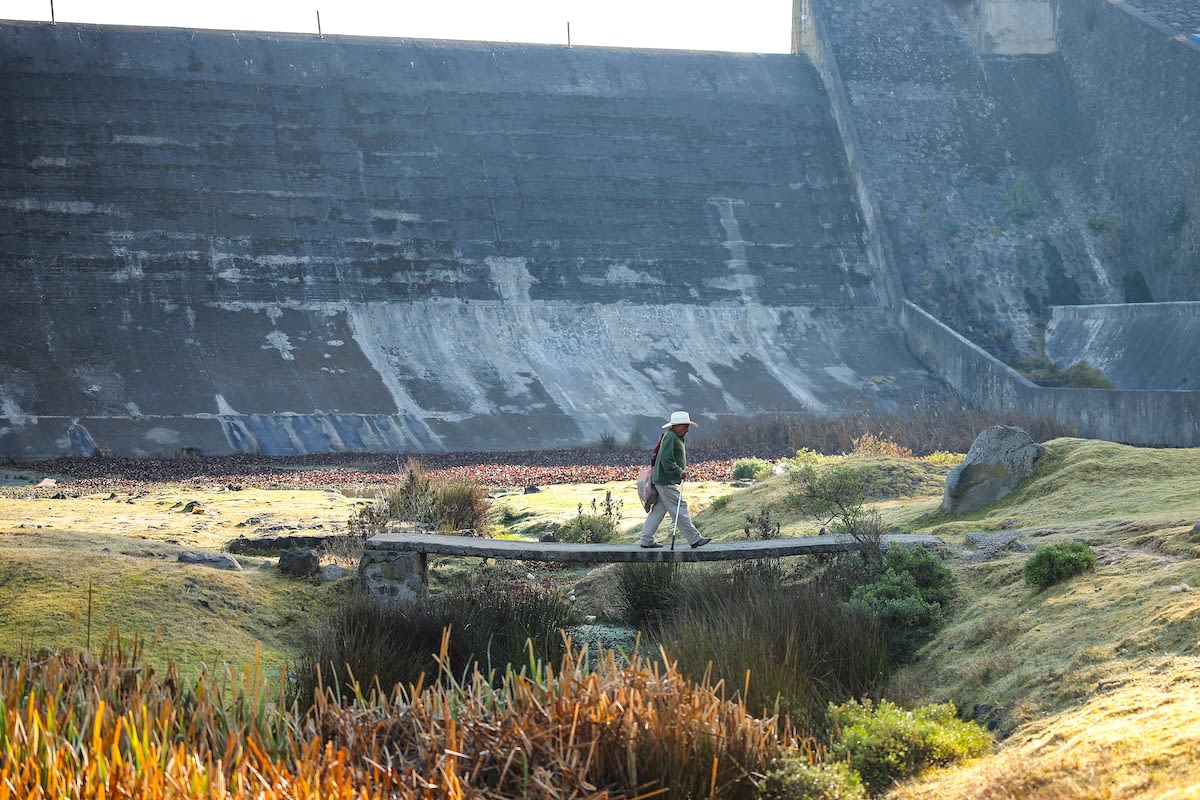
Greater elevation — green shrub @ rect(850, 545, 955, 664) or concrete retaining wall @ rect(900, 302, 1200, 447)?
green shrub @ rect(850, 545, 955, 664)

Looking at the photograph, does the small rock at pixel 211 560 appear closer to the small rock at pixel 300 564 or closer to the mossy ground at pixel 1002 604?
the mossy ground at pixel 1002 604

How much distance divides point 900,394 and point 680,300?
570cm

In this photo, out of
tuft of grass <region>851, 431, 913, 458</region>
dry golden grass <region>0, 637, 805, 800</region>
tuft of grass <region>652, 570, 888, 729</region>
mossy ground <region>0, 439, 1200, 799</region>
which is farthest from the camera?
tuft of grass <region>851, 431, 913, 458</region>

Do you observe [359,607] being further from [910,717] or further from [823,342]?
[823,342]

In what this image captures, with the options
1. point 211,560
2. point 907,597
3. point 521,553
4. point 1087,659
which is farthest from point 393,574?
point 1087,659

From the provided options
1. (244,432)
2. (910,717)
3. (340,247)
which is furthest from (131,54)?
(910,717)

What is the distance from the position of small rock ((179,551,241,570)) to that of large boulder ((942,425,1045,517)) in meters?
6.91

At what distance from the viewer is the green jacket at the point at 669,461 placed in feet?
36.7

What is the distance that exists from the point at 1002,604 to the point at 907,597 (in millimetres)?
645

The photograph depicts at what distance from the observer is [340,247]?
1273 inches

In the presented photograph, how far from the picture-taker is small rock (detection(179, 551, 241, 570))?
1202 centimetres

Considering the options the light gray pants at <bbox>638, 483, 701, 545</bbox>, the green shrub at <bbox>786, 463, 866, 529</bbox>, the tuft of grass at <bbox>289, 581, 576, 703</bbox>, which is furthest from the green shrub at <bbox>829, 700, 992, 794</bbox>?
the green shrub at <bbox>786, 463, 866, 529</bbox>

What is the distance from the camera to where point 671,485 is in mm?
11375

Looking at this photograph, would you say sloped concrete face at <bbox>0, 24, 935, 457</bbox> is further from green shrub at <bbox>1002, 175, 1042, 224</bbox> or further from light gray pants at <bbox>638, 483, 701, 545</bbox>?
light gray pants at <bbox>638, 483, 701, 545</bbox>
